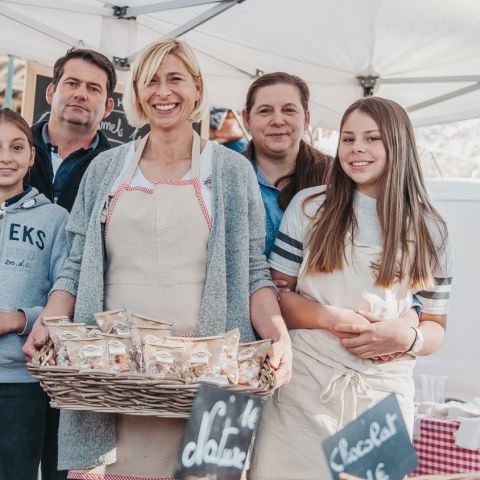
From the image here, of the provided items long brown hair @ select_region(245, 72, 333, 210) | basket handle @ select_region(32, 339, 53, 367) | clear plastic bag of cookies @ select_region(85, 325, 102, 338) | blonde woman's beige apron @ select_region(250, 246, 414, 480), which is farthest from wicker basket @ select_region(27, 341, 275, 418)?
long brown hair @ select_region(245, 72, 333, 210)

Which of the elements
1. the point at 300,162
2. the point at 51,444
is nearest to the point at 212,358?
the point at 51,444

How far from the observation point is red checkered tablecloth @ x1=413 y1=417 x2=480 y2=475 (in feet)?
7.36

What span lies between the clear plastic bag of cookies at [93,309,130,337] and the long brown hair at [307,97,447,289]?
0.53 meters

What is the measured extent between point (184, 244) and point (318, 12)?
2.43 meters

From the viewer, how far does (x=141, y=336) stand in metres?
1.47

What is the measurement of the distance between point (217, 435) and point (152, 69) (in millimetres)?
970

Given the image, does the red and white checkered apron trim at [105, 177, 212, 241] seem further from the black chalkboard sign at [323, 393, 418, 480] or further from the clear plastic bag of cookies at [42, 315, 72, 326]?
the black chalkboard sign at [323, 393, 418, 480]

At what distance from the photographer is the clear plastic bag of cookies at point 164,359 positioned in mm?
1397

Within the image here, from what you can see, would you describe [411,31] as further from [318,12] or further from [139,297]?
[139,297]

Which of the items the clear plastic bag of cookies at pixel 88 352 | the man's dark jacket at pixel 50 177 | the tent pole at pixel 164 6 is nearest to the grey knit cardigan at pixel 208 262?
the clear plastic bag of cookies at pixel 88 352

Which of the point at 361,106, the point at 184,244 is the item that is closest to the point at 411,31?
the point at 361,106

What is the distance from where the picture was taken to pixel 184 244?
168 centimetres

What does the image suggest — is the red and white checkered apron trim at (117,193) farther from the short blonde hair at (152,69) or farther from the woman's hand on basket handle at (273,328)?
the woman's hand on basket handle at (273,328)

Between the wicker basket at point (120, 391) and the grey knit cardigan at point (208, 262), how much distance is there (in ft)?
0.80
